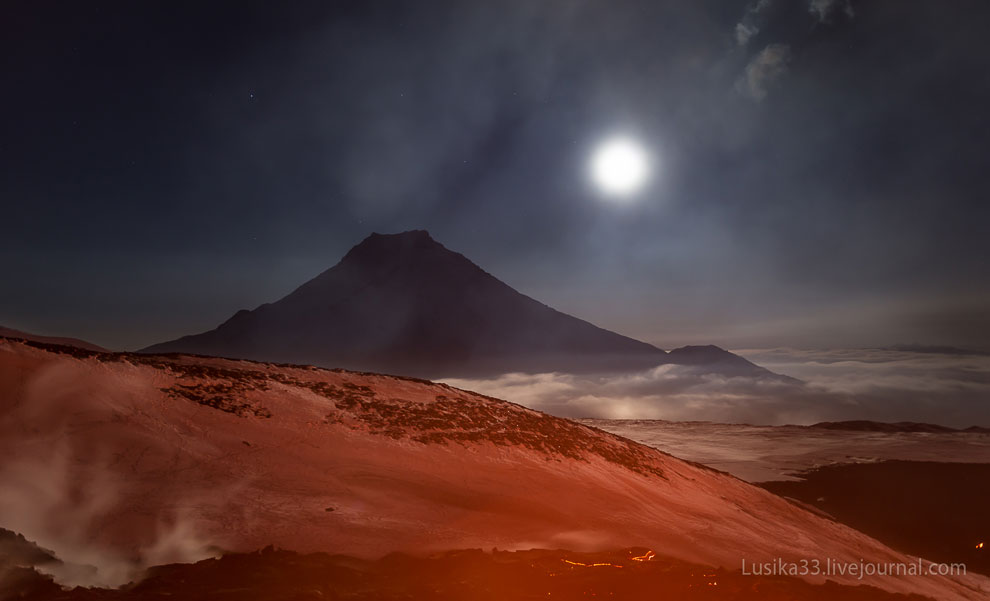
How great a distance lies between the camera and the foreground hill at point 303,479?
28.3 feet

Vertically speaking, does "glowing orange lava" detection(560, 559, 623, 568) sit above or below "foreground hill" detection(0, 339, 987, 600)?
below

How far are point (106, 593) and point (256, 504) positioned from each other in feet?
11.0

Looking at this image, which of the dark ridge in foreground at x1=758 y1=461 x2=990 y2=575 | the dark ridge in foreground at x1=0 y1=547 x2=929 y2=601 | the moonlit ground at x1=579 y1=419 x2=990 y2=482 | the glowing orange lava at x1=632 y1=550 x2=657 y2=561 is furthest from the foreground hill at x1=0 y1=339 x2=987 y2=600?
the moonlit ground at x1=579 y1=419 x2=990 y2=482

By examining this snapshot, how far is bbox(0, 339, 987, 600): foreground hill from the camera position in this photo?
8.62m

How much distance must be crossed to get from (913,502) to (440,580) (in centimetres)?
3701

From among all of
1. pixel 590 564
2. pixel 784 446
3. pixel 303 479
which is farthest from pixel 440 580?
pixel 784 446

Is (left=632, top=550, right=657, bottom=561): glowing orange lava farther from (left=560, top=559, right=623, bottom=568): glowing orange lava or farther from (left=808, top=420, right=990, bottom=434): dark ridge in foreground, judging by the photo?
(left=808, top=420, right=990, bottom=434): dark ridge in foreground

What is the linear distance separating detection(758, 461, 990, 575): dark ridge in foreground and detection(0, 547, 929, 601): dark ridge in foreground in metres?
22.0

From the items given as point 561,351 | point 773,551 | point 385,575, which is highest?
point 561,351

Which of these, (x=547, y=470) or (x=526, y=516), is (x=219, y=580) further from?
(x=547, y=470)

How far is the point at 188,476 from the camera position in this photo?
1048 cm

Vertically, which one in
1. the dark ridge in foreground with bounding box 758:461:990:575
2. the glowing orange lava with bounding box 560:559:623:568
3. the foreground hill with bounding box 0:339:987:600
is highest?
the foreground hill with bounding box 0:339:987:600

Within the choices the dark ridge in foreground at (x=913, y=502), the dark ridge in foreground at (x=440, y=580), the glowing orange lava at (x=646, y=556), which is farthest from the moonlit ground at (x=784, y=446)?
the dark ridge in foreground at (x=440, y=580)

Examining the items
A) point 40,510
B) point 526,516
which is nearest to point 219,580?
point 40,510
